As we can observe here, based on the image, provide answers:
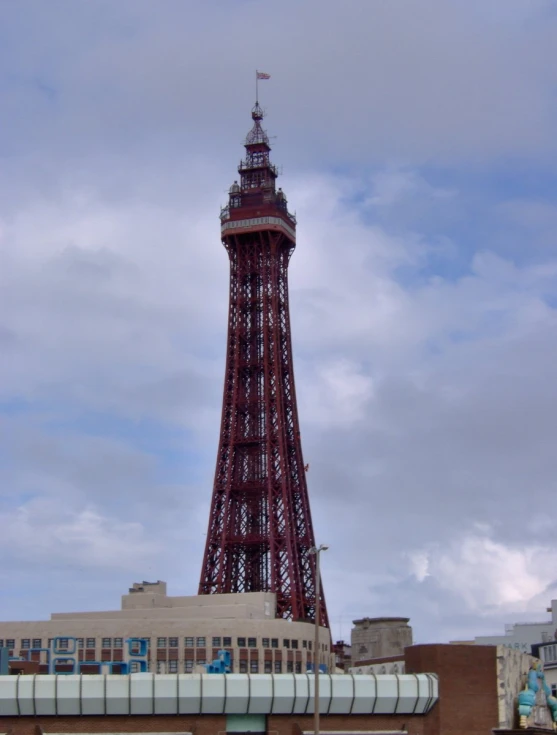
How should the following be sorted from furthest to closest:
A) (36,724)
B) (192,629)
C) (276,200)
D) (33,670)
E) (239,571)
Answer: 1. (276,200)
2. (239,571)
3. (192,629)
4. (33,670)
5. (36,724)

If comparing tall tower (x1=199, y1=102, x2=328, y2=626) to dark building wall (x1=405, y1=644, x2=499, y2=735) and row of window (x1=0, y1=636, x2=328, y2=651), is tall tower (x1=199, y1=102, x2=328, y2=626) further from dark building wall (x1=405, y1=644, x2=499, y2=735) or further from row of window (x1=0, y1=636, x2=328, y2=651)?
dark building wall (x1=405, y1=644, x2=499, y2=735)

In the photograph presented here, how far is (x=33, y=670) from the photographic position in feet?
318

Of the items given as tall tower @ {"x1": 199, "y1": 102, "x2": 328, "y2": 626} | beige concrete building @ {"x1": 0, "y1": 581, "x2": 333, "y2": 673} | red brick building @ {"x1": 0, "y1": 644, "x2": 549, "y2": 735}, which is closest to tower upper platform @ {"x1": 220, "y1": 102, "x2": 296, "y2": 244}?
tall tower @ {"x1": 199, "y1": 102, "x2": 328, "y2": 626}

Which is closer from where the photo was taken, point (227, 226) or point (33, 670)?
point (33, 670)

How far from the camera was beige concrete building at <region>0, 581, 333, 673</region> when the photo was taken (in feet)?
448

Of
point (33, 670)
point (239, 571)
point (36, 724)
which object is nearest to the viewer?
point (36, 724)

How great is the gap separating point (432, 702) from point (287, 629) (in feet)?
235

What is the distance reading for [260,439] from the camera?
155 m

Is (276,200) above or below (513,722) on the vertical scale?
above

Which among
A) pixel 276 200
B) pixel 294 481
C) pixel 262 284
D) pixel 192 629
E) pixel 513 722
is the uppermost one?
pixel 276 200

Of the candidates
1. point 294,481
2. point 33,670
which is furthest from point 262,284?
point 33,670

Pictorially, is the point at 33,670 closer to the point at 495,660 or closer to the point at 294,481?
the point at 495,660

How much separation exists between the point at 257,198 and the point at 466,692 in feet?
335

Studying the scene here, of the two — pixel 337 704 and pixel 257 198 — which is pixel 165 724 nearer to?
pixel 337 704
